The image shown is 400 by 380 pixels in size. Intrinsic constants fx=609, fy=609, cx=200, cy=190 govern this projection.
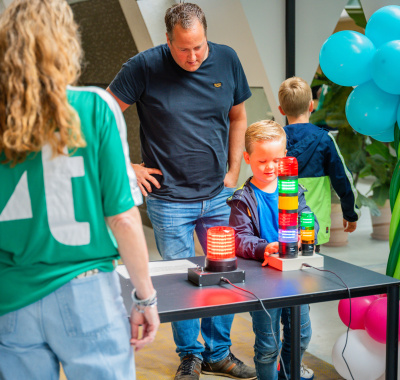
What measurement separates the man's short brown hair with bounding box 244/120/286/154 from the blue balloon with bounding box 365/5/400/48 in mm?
584

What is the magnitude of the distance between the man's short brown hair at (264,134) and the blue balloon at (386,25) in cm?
58

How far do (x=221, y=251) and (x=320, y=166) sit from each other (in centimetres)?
113

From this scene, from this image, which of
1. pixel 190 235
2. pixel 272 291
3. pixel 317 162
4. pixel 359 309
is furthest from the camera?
pixel 317 162

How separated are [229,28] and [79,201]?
3.23m

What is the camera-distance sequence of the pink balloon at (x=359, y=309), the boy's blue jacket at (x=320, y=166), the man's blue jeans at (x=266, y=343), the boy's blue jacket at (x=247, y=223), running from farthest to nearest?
the boy's blue jacket at (x=320, y=166)
the pink balloon at (x=359, y=309)
the man's blue jeans at (x=266, y=343)
the boy's blue jacket at (x=247, y=223)

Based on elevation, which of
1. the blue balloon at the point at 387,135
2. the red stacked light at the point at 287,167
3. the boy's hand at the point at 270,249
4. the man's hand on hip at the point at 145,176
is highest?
→ the blue balloon at the point at 387,135

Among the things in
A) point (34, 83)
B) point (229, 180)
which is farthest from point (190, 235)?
point (34, 83)

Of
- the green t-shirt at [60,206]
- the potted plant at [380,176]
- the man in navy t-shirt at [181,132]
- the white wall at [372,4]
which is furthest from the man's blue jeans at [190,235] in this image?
the potted plant at [380,176]

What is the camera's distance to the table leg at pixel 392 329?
1894 mm

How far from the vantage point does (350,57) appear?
7.83 ft

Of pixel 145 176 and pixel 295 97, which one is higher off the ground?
pixel 295 97

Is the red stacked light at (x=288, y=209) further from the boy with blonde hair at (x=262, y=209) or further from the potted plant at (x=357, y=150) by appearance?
the potted plant at (x=357, y=150)

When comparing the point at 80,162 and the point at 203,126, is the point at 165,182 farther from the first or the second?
the point at 80,162

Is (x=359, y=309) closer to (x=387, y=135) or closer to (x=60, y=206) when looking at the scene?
(x=387, y=135)
